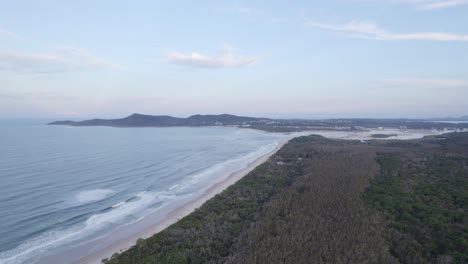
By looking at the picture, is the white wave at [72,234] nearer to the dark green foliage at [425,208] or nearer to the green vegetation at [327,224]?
the green vegetation at [327,224]

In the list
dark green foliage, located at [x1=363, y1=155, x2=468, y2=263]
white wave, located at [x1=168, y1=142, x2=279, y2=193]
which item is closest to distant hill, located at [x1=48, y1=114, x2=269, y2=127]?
white wave, located at [x1=168, y1=142, x2=279, y2=193]

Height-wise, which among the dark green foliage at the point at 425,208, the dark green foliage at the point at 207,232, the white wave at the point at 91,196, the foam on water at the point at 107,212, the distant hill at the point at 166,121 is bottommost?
the foam on water at the point at 107,212

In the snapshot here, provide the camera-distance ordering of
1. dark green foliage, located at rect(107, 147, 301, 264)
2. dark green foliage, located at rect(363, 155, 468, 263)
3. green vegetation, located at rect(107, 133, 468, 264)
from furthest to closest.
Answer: dark green foliage, located at rect(107, 147, 301, 264), dark green foliage, located at rect(363, 155, 468, 263), green vegetation, located at rect(107, 133, 468, 264)

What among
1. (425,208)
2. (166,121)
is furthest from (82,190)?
(166,121)

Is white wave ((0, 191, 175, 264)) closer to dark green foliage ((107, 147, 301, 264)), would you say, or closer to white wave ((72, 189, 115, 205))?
white wave ((72, 189, 115, 205))

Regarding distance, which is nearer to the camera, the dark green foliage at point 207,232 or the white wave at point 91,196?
the dark green foliage at point 207,232

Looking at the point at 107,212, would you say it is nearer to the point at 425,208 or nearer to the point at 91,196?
the point at 91,196

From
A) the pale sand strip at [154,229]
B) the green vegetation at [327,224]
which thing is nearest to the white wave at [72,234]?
the pale sand strip at [154,229]

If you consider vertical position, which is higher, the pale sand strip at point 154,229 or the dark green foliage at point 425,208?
the dark green foliage at point 425,208
